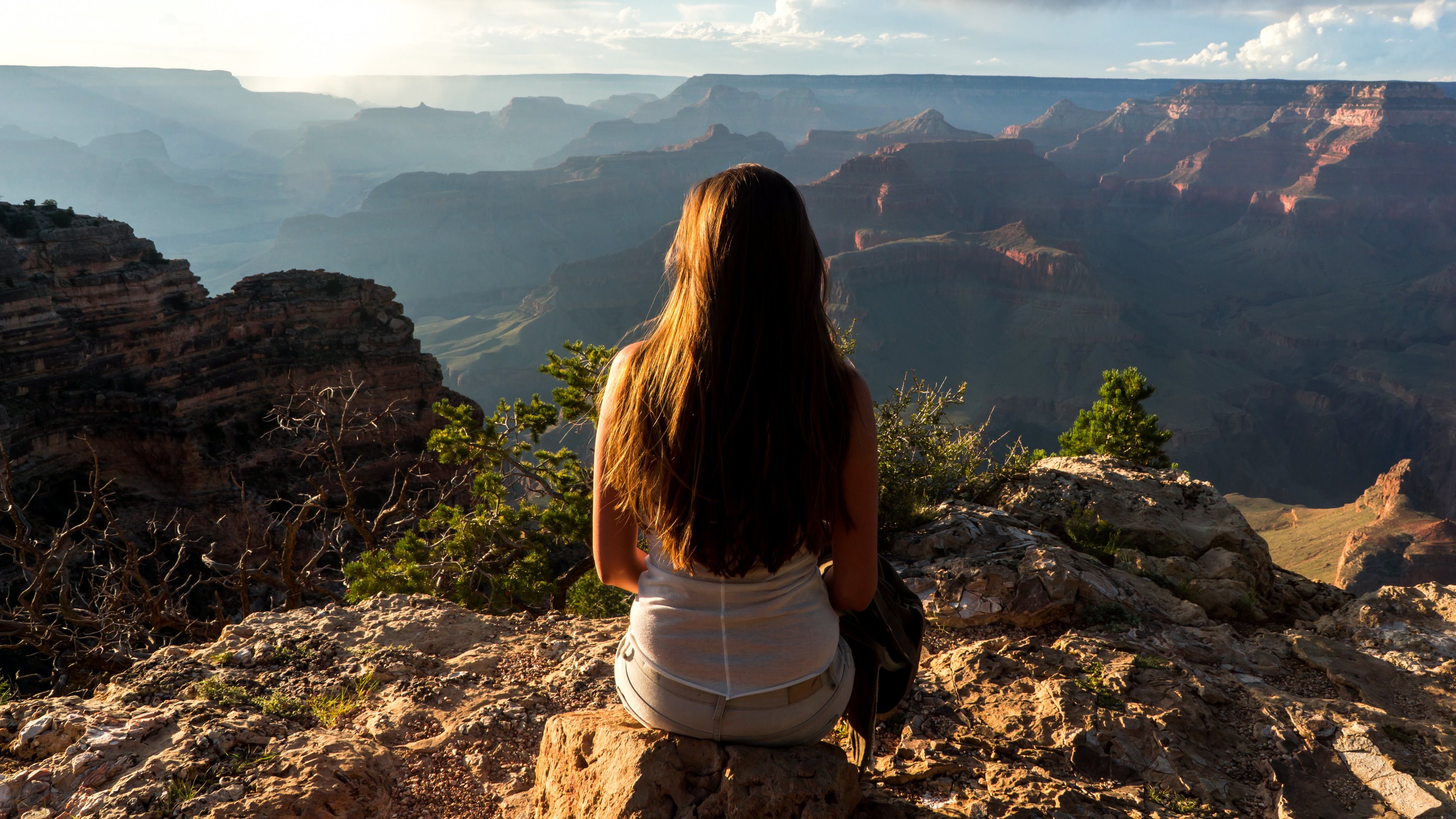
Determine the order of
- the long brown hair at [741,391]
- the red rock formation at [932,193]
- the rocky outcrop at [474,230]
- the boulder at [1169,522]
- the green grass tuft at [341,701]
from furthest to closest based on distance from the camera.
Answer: the rocky outcrop at [474,230], the red rock formation at [932,193], the boulder at [1169,522], the green grass tuft at [341,701], the long brown hair at [741,391]

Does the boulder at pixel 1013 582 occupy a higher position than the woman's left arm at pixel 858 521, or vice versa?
the woman's left arm at pixel 858 521

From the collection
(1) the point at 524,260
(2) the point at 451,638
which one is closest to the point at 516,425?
(2) the point at 451,638

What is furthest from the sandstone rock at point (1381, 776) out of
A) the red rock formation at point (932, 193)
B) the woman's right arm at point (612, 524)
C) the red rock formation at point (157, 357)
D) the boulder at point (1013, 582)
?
the red rock formation at point (932, 193)

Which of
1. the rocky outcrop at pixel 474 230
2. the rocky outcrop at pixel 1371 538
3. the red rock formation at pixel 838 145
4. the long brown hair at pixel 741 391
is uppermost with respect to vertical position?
the red rock formation at pixel 838 145

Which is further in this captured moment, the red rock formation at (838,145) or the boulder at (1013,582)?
the red rock formation at (838,145)

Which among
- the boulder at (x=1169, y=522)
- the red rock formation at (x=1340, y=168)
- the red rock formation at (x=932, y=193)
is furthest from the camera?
the red rock formation at (x=1340, y=168)

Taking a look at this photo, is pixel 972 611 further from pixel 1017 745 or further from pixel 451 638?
pixel 451 638

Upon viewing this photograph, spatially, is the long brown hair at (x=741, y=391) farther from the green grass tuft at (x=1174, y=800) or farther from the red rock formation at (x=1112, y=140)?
the red rock formation at (x=1112, y=140)
